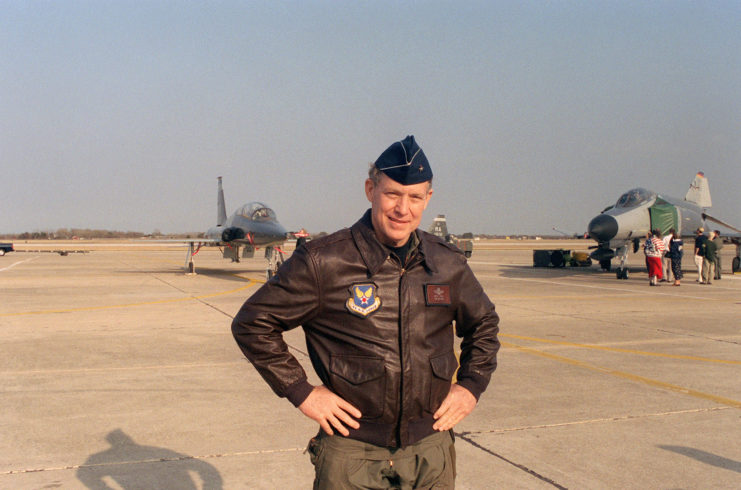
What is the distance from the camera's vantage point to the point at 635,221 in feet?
75.2

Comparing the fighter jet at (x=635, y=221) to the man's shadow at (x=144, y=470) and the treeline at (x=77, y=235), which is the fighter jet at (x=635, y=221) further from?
the treeline at (x=77, y=235)

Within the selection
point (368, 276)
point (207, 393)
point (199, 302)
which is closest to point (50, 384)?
point (207, 393)

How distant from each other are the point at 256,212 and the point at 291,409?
18.3 metres

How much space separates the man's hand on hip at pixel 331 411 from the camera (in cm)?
240

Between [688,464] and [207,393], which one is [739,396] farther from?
[207,393]

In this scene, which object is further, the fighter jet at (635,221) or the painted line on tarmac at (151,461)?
the fighter jet at (635,221)

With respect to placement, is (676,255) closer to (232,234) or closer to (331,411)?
(232,234)

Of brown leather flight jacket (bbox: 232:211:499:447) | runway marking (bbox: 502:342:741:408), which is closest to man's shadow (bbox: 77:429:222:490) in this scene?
brown leather flight jacket (bbox: 232:211:499:447)

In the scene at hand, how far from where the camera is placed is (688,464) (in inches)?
186

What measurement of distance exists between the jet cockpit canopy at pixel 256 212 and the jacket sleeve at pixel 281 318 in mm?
21505

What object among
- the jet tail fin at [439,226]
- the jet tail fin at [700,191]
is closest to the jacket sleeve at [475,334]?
the jet tail fin at [700,191]

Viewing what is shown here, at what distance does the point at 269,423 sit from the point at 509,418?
2.17 metres

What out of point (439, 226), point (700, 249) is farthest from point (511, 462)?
point (439, 226)

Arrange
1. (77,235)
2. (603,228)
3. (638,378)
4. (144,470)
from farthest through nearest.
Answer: (77,235) → (603,228) → (638,378) → (144,470)
